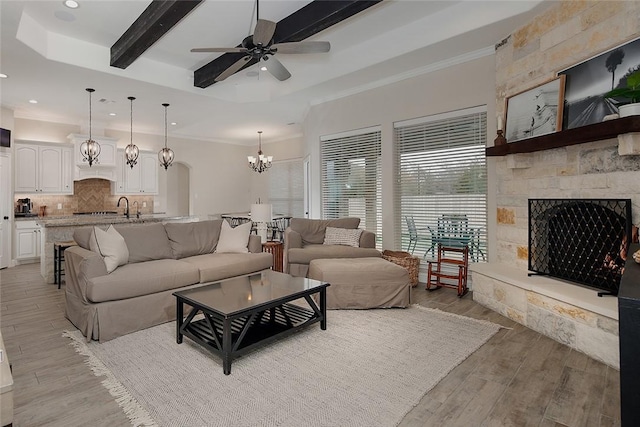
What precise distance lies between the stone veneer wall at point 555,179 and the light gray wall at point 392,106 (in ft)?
0.88

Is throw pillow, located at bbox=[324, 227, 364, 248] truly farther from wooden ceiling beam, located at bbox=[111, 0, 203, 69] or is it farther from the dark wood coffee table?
wooden ceiling beam, located at bbox=[111, 0, 203, 69]

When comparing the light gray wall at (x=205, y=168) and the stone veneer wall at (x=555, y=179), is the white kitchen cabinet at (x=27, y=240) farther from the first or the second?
the stone veneer wall at (x=555, y=179)

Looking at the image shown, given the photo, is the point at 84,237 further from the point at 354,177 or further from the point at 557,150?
the point at 557,150

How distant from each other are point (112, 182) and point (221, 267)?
555cm

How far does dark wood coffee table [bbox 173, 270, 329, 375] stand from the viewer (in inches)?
96.0

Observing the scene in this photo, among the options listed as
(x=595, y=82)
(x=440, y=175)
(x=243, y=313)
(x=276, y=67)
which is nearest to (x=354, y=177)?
(x=440, y=175)

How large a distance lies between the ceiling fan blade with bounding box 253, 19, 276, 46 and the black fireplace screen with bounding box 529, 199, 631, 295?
9.78 feet

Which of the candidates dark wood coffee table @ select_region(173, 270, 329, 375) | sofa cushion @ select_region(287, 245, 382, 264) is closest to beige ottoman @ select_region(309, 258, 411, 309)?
dark wood coffee table @ select_region(173, 270, 329, 375)

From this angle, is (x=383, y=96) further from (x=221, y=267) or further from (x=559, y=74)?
(x=221, y=267)

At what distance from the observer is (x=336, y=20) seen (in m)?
3.50

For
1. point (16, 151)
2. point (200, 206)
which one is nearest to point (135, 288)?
point (16, 151)

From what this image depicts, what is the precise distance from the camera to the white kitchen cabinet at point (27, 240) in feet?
20.7

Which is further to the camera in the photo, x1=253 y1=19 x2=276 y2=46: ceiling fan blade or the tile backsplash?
the tile backsplash

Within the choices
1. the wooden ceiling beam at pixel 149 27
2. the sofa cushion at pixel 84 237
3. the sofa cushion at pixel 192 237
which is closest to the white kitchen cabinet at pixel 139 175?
the wooden ceiling beam at pixel 149 27
